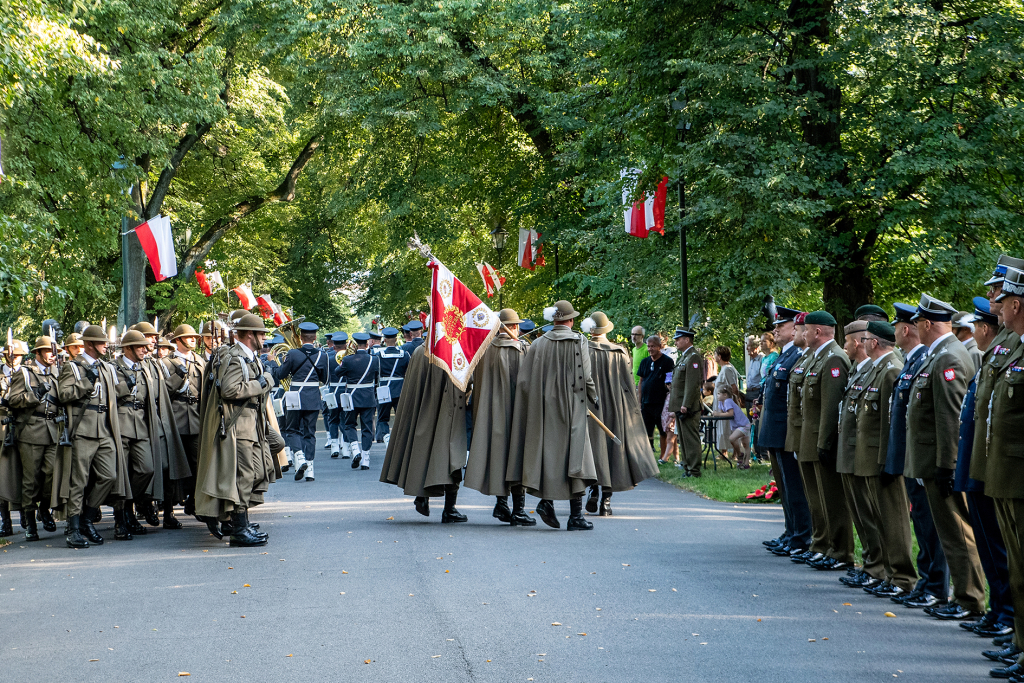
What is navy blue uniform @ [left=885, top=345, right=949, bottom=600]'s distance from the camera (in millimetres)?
7621

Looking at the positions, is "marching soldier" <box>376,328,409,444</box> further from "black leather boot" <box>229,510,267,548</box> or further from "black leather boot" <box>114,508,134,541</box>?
"black leather boot" <box>229,510,267,548</box>

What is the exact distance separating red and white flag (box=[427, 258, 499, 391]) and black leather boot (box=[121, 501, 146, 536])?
349 centimetres

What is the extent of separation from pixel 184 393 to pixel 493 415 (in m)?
3.46

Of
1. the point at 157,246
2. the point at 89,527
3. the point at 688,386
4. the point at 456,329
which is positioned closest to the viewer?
the point at 89,527

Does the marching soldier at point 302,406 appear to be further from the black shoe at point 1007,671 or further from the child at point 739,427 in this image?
the black shoe at point 1007,671

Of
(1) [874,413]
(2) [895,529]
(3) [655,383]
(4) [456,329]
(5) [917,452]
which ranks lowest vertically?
(2) [895,529]

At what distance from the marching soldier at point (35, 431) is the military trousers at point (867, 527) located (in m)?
7.67

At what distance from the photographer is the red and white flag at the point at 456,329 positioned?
1143 cm

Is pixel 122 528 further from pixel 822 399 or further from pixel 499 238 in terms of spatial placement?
pixel 499 238

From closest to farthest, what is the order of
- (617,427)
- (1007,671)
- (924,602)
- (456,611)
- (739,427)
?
(1007,671), (456,611), (924,602), (617,427), (739,427)

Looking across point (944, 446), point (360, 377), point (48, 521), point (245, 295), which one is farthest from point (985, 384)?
point (245, 295)

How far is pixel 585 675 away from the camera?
19.7 ft

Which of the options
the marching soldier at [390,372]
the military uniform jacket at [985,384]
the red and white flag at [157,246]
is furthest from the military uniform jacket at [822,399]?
the red and white flag at [157,246]

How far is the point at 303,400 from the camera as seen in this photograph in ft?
53.9
